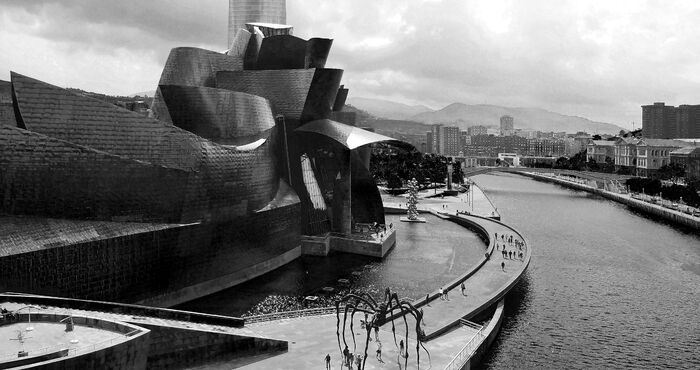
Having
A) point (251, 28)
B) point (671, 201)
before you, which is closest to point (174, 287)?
point (251, 28)

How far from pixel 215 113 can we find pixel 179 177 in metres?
7.99

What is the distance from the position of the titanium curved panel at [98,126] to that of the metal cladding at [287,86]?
14597 millimetres

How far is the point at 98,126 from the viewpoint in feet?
89.7

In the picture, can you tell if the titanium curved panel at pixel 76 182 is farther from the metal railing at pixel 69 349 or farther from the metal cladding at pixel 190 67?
the metal cladding at pixel 190 67

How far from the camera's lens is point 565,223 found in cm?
6919

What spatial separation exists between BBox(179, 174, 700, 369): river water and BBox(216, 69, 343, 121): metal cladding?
11.1 metres

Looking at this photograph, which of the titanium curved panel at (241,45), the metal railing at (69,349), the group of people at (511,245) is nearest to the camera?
the metal railing at (69,349)

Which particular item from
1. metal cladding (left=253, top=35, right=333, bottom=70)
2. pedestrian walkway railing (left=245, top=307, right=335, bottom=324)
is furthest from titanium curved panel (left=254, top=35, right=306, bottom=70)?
pedestrian walkway railing (left=245, top=307, right=335, bottom=324)

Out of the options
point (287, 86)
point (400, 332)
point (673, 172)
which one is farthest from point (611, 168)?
point (400, 332)

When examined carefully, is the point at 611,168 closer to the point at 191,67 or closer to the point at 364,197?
the point at 364,197

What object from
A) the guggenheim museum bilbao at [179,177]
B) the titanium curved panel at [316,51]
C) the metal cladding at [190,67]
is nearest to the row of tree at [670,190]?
the guggenheim museum bilbao at [179,177]

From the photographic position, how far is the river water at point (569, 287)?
27734 mm

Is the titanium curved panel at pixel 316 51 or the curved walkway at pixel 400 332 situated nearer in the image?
the curved walkway at pixel 400 332

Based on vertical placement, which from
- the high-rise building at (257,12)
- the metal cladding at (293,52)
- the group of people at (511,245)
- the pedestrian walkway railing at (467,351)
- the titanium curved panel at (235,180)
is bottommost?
the pedestrian walkway railing at (467,351)
